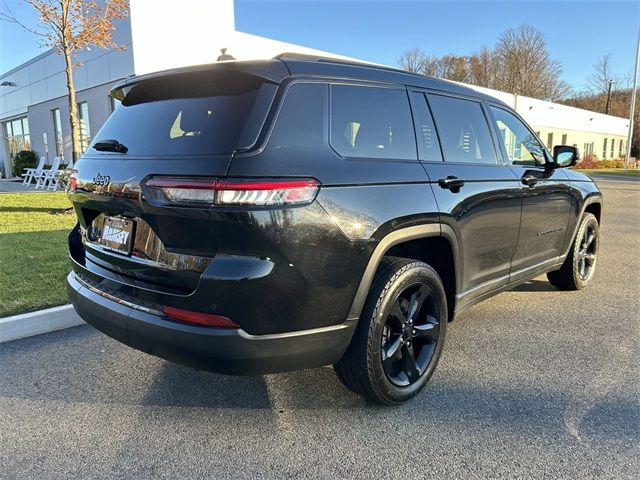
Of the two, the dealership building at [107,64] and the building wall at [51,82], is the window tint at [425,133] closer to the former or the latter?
the dealership building at [107,64]

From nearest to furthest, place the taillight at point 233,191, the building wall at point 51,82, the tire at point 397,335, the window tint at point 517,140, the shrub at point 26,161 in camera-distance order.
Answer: the taillight at point 233,191 → the tire at point 397,335 → the window tint at point 517,140 → the building wall at point 51,82 → the shrub at point 26,161

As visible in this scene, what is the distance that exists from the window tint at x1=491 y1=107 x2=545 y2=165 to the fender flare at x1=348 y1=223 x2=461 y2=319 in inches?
55.2

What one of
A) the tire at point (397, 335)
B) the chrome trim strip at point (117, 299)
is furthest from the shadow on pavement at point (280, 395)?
the chrome trim strip at point (117, 299)

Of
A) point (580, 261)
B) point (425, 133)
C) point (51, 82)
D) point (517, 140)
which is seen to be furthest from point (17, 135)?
point (425, 133)

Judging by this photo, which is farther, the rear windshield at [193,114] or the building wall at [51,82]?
the building wall at [51,82]

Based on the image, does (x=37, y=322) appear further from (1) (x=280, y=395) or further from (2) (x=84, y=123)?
(2) (x=84, y=123)

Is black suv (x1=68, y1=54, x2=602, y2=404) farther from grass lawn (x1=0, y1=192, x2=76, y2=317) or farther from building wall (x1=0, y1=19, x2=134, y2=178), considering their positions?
building wall (x1=0, y1=19, x2=134, y2=178)

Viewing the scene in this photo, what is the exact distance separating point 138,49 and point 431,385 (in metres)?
15.6

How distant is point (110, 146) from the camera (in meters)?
2.67

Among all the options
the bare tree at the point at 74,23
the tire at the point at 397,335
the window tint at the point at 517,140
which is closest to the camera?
the tire at the point at 397,335

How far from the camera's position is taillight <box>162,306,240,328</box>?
210 cm

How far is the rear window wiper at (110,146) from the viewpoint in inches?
102

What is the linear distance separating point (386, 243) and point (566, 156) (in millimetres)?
2793

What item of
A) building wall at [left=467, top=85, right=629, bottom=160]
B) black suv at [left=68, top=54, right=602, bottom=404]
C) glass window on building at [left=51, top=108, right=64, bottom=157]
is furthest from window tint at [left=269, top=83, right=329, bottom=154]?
building wall at [left=467, top=85, right=629, bottom=160]
